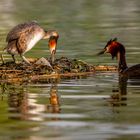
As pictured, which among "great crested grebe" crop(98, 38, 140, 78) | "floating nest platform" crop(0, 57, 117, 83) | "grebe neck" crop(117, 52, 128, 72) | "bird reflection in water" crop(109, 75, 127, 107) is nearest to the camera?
"bird reflection in water" crop(109, 75, 127, 107)

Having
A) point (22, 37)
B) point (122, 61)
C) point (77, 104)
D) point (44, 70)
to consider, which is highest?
point (22, 37)

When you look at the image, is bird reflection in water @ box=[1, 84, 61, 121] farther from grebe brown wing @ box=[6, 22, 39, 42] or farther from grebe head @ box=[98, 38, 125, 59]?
grebe head @ box=[98, 38, 125, 59]

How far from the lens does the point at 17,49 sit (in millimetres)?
22406

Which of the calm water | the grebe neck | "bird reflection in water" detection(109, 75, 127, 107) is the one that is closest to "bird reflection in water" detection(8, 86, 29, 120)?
the calm water

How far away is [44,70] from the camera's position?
834 inches

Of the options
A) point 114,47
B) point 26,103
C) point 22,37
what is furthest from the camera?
point 114,47

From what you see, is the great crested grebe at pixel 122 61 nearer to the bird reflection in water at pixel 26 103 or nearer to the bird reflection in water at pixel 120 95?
the bird reflection in water at pixel 120 95

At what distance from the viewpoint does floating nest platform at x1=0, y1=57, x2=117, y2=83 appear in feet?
67.5

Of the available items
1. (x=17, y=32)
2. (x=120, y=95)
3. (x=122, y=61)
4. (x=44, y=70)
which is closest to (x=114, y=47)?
(x=122, y=61)

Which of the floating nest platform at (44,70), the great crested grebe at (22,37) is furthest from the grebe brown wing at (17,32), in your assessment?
the floating nest platform at (44,70)

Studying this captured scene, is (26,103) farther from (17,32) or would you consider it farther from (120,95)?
(17,32)

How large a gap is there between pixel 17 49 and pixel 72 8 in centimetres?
3821

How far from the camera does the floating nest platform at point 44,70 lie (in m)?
20.6

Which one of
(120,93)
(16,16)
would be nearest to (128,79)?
(120,93)
